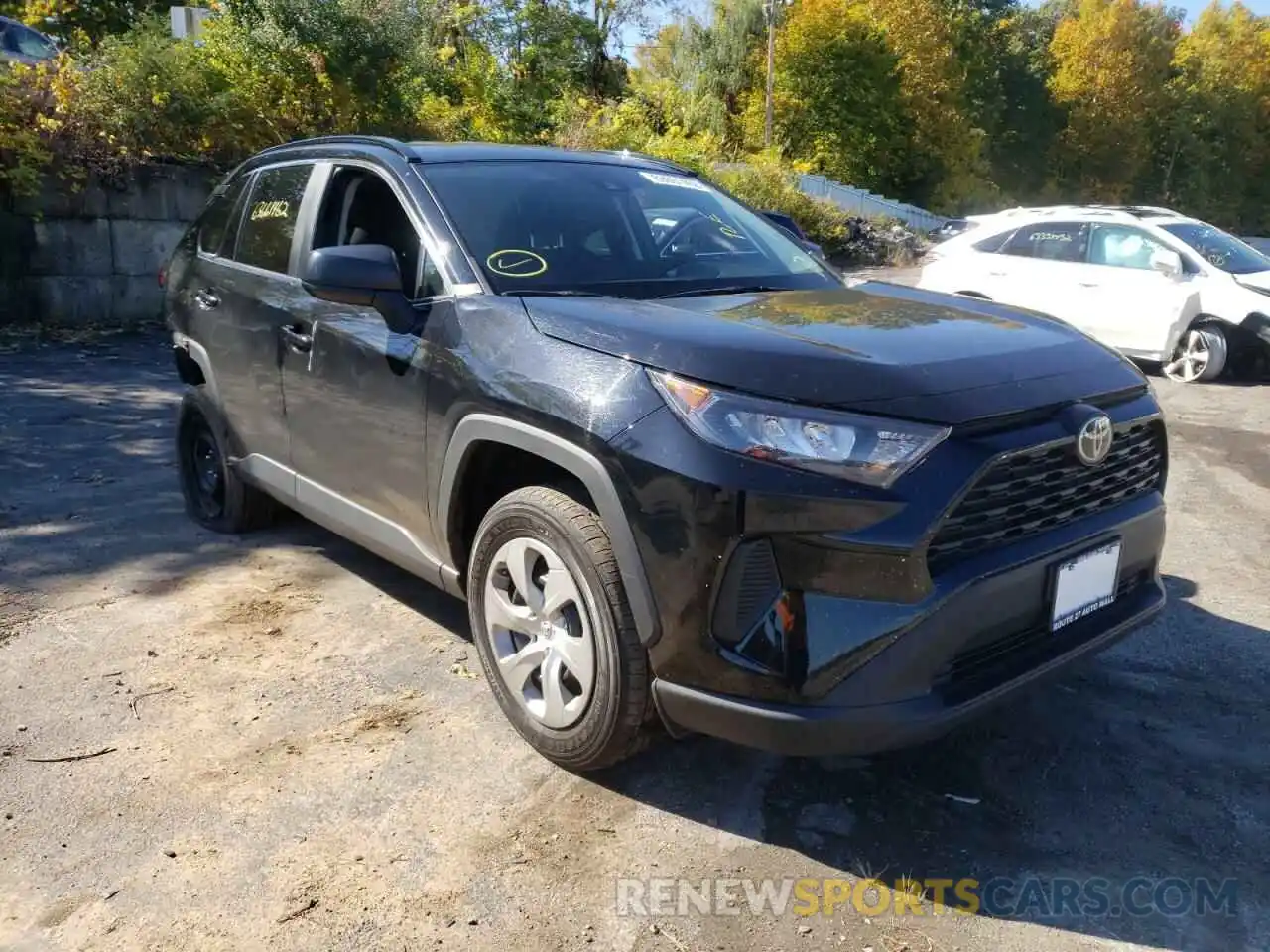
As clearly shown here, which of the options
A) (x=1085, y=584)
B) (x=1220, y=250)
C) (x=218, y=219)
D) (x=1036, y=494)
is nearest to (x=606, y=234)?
(x=1036, y=494)

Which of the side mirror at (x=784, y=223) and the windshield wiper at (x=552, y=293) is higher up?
the side mirror at (x=784, y=223)

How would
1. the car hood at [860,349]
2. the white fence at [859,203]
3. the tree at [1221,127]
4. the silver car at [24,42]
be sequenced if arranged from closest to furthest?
the car hood at [860,349]
the silver car at [24,42]
the white fence at [859,203]
the tree at [1221,127]

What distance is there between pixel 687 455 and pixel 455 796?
1224mm

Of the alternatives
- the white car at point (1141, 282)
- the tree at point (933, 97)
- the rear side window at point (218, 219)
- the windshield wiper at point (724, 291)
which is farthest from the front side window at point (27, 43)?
the tree at point (933, 97)

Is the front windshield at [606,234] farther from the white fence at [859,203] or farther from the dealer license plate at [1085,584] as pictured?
the white fence at [859,203]

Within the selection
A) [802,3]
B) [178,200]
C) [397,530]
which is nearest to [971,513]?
[397,530]

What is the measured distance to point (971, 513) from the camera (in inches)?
96.4

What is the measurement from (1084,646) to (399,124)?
1217 centimetres

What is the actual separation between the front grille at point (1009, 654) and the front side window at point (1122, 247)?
7.90 m

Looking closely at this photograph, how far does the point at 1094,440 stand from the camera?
2.69m

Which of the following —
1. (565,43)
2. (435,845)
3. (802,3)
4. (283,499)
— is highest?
(802,3)

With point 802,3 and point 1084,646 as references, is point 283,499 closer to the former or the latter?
point 1084,646

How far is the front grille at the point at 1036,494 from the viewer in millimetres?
2439

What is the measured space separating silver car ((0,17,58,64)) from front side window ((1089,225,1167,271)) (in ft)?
44.3
